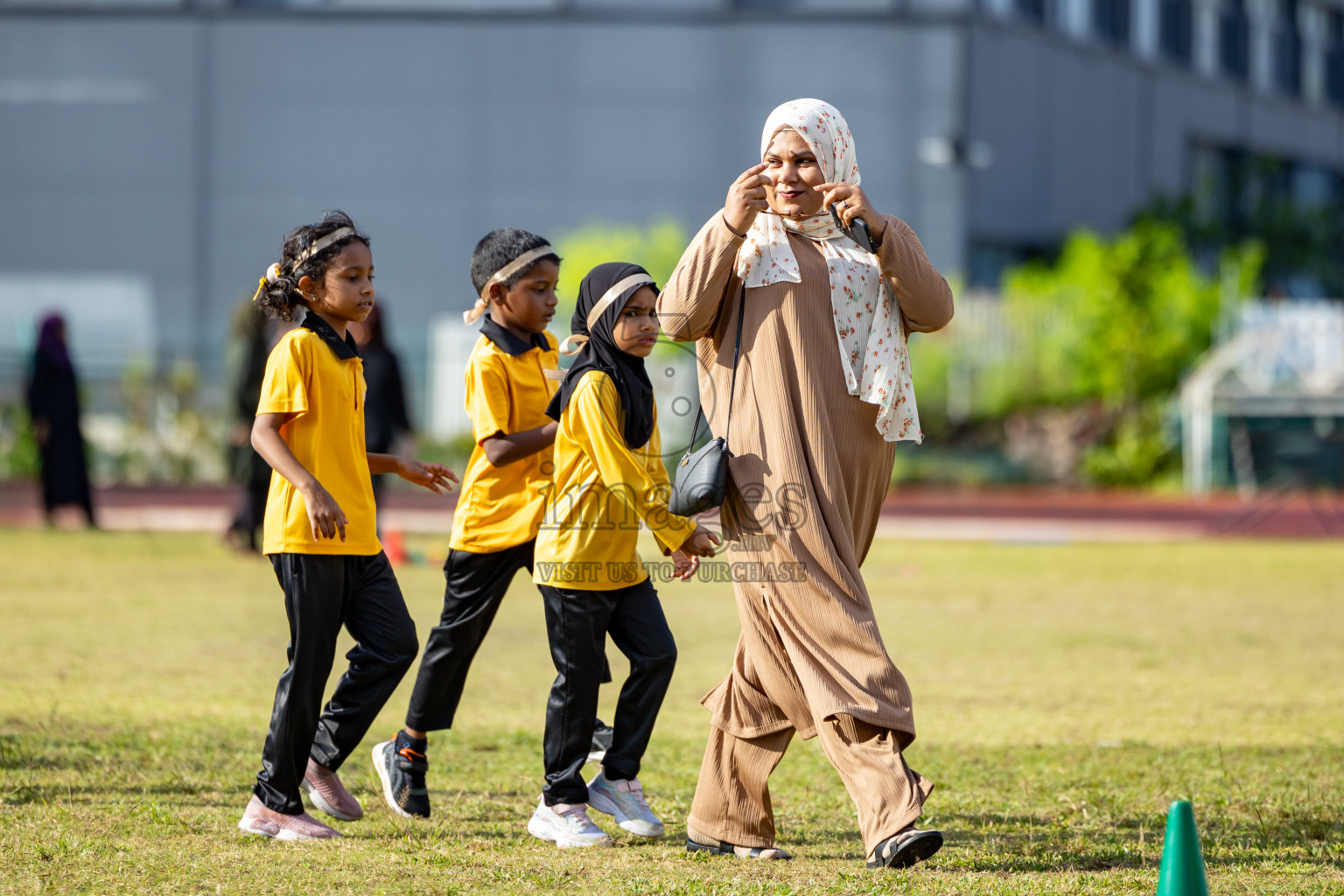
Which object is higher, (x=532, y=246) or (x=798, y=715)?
(x=532, y=246)

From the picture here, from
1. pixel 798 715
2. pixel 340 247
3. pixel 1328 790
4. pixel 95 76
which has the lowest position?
pixel 1328 790

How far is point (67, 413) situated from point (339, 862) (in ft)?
37.9

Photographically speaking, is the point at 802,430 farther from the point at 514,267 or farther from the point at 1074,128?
the point at 1074,128

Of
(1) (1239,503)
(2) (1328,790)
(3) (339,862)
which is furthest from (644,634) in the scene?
(1) (1239,503)

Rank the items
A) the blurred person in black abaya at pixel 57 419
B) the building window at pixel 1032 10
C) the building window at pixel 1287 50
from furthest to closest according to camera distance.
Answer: the building window at pixel 1287 50 → the building window at pixel 1032 10 → the blurred person in black abaya at pixel 57 419

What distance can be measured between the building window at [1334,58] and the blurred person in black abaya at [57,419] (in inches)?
1239

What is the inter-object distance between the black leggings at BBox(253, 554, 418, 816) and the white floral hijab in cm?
132

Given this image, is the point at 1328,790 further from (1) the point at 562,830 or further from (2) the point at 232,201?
(2) the point at 232,201

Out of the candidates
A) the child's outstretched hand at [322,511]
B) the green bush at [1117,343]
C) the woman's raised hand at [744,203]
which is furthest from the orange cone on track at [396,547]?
the green bush at [1117,343]

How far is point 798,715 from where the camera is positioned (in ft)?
14.2

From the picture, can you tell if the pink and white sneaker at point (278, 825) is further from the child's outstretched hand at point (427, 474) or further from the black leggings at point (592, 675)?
the child's outstretched hand at point (427, 474)

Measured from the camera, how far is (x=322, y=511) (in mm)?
4223

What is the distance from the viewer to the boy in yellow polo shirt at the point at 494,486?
4.86 meters

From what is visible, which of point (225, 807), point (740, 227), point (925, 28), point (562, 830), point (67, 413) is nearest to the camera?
point (740, 227)
